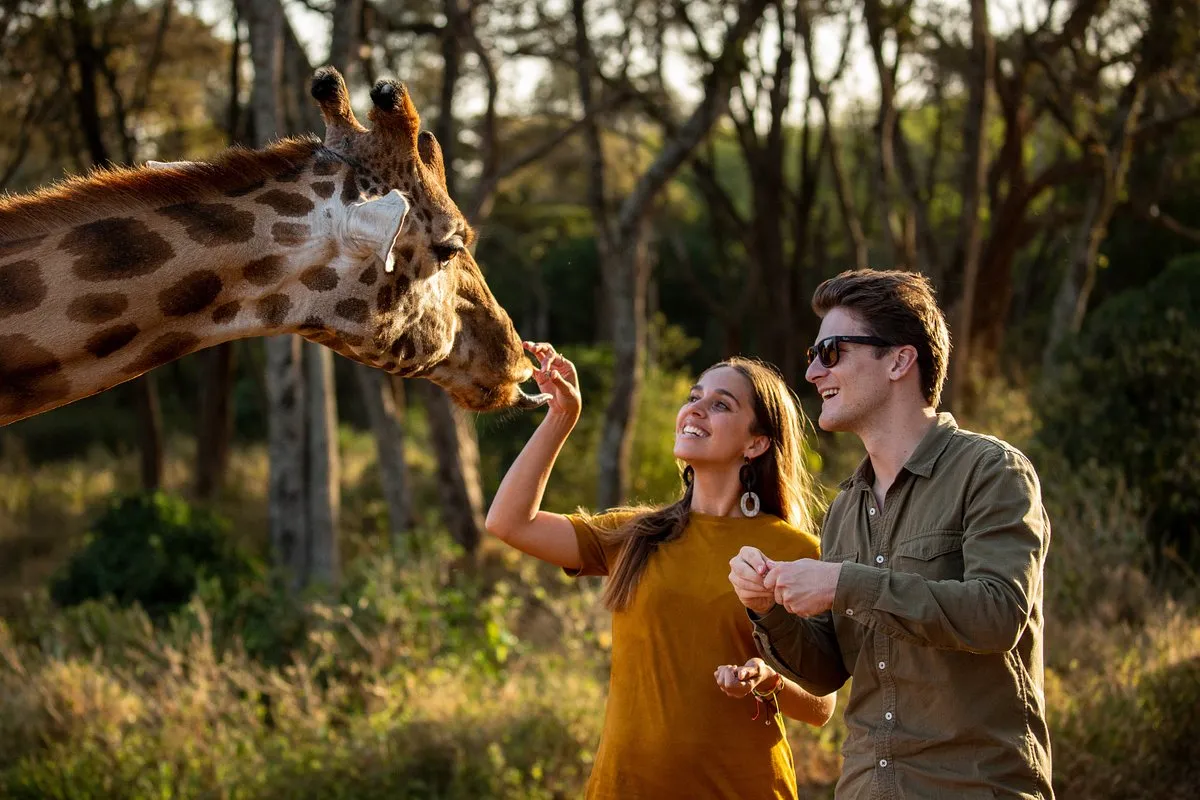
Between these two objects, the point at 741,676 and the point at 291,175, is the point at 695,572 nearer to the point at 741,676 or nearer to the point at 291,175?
the point at 741,676

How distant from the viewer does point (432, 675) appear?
668cm

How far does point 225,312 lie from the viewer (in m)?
3.53

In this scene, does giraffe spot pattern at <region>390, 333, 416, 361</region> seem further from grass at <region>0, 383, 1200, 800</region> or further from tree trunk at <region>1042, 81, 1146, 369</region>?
tree trunk at <region>1042, 81, 1146, 369</region>

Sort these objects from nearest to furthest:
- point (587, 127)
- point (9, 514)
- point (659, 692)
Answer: point (659, 692)
point (587, 127)
point (9, 514)

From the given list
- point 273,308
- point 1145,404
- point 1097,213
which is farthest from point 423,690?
point 1097,213

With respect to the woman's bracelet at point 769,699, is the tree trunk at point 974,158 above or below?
above

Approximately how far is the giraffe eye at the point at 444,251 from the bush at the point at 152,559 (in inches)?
228

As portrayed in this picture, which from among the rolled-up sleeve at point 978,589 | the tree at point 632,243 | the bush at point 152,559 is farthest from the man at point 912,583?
the tree at point 632,243

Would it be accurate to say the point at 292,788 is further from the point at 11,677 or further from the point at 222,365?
the point at 222,365

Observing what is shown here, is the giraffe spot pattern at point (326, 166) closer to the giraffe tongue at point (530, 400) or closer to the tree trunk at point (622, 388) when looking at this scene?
the giraffe tongue at point (530, 400)

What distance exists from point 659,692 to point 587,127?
34.3 ft

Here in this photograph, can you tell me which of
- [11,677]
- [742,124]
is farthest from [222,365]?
[11,677]

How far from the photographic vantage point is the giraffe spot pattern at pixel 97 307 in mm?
3320

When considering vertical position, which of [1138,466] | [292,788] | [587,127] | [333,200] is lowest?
[292,788]
